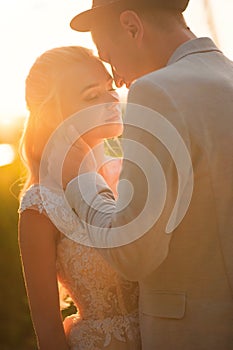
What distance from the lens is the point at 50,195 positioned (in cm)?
340

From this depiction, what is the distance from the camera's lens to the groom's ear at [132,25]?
283 cm

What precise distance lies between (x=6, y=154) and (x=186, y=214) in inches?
223

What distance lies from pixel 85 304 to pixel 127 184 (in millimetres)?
1228

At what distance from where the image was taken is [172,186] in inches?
92.7

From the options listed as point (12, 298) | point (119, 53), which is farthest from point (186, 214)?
point (12, 298)

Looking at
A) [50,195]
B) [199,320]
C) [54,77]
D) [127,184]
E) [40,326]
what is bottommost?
[40,326]

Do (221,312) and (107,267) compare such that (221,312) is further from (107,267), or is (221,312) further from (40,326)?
(40,326)

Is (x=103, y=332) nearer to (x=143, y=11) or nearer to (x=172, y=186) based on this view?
(x=172, y=186)

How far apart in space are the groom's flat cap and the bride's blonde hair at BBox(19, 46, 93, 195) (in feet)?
1.46

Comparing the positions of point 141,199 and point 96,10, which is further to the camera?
point 96,10

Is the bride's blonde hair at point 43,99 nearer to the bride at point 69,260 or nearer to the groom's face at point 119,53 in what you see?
the bride at point 69,260

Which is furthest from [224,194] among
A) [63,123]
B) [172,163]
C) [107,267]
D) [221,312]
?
[63,123]

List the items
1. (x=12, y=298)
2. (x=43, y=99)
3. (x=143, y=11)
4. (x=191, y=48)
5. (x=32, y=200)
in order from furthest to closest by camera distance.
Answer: (x=12, y=298)
(x=43, y=99)
(x=32, y=200)
(x=143, y=11)
(x=191, y=48)

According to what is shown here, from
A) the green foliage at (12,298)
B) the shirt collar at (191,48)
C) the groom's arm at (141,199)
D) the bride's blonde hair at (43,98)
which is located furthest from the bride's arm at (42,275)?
the green foliage at (12,298)
